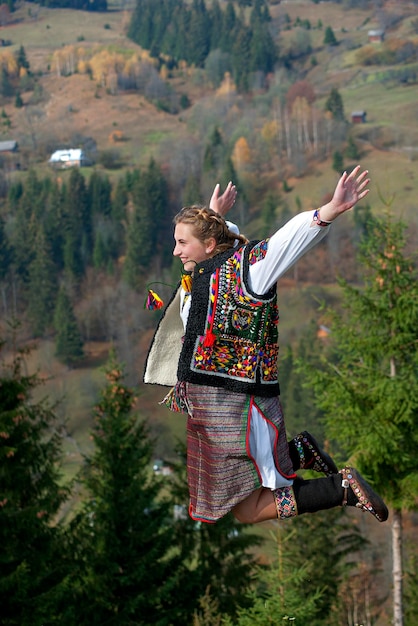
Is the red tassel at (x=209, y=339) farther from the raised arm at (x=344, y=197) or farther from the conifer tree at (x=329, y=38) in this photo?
the conifer tree at (x=329, y=38)


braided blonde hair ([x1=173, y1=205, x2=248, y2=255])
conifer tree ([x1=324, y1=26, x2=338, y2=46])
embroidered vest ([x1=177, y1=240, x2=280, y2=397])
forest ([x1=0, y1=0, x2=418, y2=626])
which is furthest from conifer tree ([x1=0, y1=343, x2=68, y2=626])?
conifer tree ([x1=324, y1=26, x2=338, y2=46])

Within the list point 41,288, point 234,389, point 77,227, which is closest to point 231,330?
point 234,389

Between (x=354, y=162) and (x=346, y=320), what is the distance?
4761 inches

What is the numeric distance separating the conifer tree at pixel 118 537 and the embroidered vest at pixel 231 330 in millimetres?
16827

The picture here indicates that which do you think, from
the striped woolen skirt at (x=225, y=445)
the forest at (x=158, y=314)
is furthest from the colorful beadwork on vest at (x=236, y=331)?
the forest at (x=158, y=314)

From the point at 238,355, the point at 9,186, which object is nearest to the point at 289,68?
the point at 9,186

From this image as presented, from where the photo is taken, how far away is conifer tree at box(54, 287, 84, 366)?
348 feet

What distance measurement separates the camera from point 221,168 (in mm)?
140250

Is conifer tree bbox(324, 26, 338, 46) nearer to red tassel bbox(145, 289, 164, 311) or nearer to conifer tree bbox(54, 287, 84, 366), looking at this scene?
conifer tree bbox(54, 287, 84, 366)

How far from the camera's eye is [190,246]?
221 inches

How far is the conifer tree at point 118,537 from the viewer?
22125 millimetres

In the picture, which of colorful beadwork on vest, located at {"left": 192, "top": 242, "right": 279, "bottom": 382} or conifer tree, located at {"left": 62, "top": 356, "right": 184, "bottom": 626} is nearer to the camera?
colorful beadwork on vest, located at {"left": 192, "top": 242, "right": 279, "bottom": 382}

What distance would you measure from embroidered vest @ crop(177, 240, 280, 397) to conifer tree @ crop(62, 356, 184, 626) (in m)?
16.8

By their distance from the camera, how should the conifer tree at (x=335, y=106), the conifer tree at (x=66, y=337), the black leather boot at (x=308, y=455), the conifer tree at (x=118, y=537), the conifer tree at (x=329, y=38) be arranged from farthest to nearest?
the conifer tree at (x=329, y=38)
the conifer tree at (x=335, y=106)
the conifer tree at (x=66, y=337)
the conifer tree at (x=118, y=537)
the black leather boot at (x=308, y=455)
